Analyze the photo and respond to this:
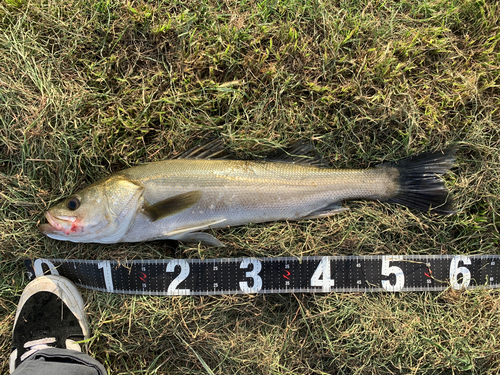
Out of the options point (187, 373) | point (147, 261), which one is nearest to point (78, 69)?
point (147, 261)

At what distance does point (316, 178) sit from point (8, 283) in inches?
122

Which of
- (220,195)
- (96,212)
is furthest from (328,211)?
(96,212)

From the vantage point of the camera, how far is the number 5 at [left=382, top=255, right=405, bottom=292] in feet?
9.86

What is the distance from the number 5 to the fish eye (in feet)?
9.24

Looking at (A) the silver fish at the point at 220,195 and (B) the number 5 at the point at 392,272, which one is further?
Answer: (B) the number 5 at the point at 392,272

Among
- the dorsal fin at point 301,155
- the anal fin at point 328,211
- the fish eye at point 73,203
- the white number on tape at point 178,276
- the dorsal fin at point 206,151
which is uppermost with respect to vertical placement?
the dorsal fin at point 206,151

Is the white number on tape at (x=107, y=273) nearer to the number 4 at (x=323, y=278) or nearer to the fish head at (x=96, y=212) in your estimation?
the fish head at (x=96, y=212)

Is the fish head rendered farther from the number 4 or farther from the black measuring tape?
the number 4

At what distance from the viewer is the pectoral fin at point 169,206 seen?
2.79 m

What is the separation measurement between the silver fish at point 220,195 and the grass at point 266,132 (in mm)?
144

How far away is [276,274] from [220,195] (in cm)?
91

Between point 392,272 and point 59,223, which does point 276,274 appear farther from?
point 59,223

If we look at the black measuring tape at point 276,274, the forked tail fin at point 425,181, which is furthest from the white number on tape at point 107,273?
the forked tail fin at point 425,181

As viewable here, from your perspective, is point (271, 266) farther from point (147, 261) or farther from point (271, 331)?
point (147, 261)
